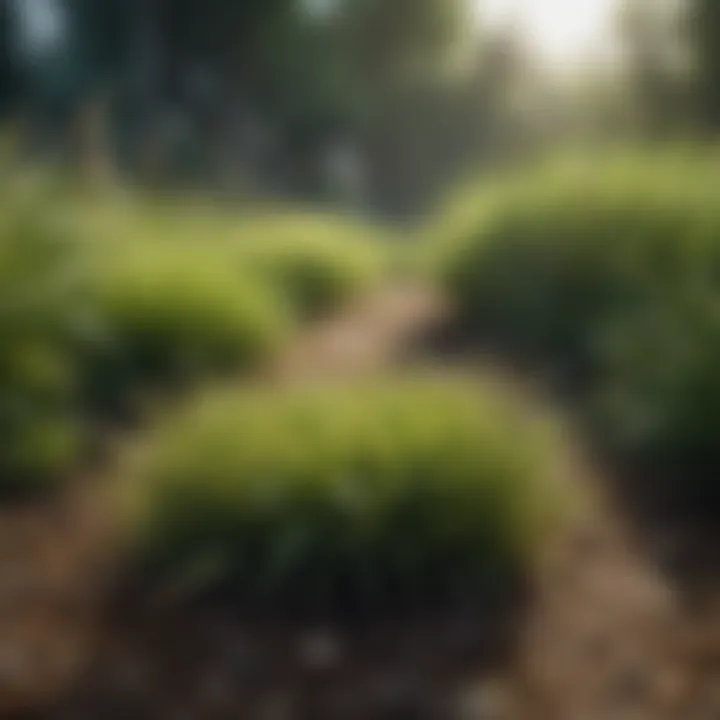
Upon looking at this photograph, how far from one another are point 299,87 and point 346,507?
437 inches

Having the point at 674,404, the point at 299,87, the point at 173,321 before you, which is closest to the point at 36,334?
the point at 173,321

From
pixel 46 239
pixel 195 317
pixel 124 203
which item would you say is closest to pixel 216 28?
pixel 124 203

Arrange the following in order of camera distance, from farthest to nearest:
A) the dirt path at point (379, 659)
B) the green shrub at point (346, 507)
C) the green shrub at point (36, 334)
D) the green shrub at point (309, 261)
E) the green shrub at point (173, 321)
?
the green shrub at point (309, 261)
the green shrub at point (173, 321)
the green shrub at point (36, 334)
the green shrub at point (346, 507)
the dirt path at point (379, 659)

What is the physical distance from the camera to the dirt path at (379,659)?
7.63ft

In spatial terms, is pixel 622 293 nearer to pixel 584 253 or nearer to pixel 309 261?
pixel 584 253

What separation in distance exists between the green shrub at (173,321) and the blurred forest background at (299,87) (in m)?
3.92

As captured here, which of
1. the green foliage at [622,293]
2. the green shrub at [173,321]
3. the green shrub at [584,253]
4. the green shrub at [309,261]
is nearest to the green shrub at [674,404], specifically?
the green foliage at [622,293]

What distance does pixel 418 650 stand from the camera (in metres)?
2.51

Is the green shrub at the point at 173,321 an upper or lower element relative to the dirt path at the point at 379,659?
upper

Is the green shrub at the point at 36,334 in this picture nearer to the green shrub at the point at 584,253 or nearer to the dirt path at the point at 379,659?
the dirt path at the point at 379,659

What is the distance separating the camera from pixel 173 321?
4.46 m

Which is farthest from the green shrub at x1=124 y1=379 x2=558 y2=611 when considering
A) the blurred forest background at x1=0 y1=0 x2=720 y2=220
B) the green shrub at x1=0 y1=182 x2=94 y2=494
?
the blurred forest background at x1=0 y1=0 x2=720 y2=220

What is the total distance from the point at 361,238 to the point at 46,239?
566 centimetres

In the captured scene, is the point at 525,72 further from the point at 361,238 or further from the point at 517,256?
the point at 517,256
